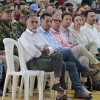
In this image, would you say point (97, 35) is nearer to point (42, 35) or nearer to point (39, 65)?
point (42, 35)

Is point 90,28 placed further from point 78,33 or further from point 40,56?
point 40,56

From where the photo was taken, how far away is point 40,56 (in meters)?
5.54

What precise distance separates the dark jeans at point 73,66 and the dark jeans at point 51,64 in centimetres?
43

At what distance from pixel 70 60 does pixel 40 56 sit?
568mm

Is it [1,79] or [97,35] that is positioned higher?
[97,35]

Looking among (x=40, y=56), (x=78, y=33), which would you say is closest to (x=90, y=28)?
(x=78, y=33)

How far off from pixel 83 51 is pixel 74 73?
0.75 m

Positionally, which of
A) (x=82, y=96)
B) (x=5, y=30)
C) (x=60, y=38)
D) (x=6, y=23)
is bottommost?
(x=82, y=96)

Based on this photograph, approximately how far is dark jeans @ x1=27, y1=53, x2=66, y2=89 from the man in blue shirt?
0.43 metres

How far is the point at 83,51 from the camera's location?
640 centimetres

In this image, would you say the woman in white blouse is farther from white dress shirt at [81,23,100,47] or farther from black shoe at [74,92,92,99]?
black shoe at [74,92,92,99]

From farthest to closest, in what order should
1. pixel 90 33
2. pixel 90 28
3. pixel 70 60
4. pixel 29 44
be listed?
pixel 90 28 < pixel 90 33 < pixel 70 60 < pixel 29 44

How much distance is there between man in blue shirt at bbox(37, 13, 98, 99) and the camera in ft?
18.9

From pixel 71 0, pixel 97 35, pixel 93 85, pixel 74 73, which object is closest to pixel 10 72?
pixel 74 73
